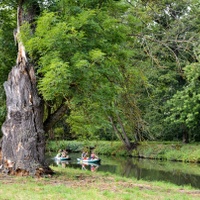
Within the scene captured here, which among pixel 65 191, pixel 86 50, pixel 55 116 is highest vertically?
pixel 86 50

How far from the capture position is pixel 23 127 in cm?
1283

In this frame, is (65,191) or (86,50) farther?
(86,50)

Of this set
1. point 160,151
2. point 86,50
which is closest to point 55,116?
point 86,50

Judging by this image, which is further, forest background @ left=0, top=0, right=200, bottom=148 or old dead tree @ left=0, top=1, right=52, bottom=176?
old dead tree @ left=0, top=1, right=52, bottom=176

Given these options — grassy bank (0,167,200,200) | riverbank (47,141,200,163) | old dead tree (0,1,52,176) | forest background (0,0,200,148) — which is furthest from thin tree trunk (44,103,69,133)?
riverbank (47,141,200,163)

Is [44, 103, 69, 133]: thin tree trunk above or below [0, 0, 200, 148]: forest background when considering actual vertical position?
below

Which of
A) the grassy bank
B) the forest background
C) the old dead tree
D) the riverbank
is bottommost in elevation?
the riverbank

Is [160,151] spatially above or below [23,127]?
below

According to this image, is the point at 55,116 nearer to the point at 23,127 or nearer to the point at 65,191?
Result: the point at 23,127

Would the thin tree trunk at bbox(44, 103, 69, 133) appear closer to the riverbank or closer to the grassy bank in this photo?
the grassy bank

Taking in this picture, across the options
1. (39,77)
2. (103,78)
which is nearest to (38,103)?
(39,77)

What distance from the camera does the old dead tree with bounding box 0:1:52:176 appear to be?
1262 cm

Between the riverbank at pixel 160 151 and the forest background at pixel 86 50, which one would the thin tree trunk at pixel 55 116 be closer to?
the forest background at pixel 86 50

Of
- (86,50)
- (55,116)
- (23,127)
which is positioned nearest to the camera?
(86,50)
